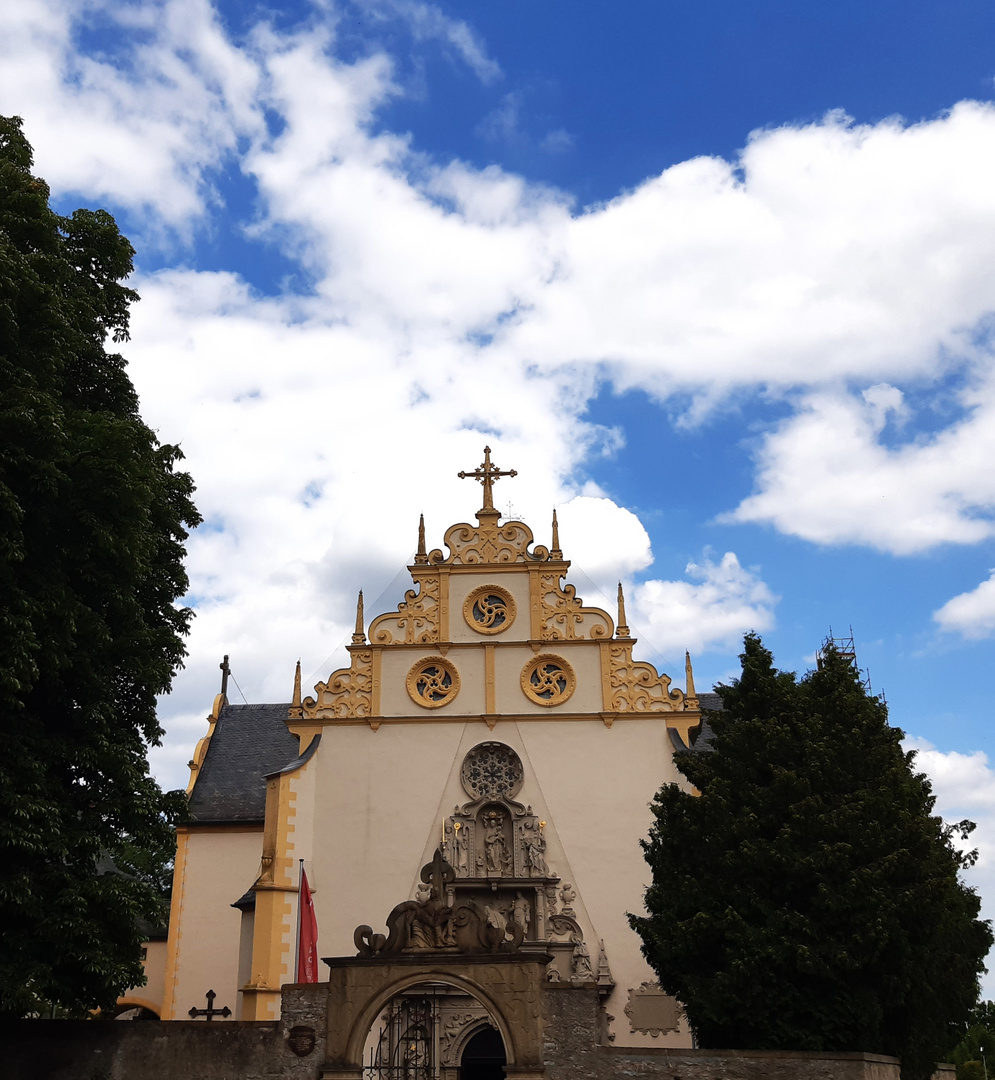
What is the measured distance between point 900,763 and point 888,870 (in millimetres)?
3667

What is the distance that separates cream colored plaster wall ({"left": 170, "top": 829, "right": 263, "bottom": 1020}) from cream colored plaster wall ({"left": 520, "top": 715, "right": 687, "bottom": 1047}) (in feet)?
27.3

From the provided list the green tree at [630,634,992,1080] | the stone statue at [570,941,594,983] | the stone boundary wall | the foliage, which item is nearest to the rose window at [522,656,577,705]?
the stone statue at [570,941,594,983]

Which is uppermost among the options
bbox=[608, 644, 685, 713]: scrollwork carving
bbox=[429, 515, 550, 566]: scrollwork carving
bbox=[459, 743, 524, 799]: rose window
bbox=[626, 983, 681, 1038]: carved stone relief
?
bbox=[429, 515, 550, 566]: scrollwork carving

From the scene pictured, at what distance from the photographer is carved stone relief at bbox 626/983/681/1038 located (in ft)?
71.1

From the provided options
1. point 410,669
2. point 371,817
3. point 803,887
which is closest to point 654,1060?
point 803,887

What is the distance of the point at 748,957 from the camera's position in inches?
626

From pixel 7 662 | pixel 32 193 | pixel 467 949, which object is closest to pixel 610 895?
pixel 467 949

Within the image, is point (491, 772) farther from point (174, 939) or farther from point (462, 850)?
point (174, 939)

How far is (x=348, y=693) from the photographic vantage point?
82.8ft

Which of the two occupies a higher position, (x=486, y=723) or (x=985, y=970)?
(x=486, y=723)

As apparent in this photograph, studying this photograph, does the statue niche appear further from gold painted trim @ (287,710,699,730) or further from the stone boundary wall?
the stone boundary wall

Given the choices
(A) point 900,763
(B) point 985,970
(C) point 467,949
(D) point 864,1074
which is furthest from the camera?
(B) point 985,970

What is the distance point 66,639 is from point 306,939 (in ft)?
34.0

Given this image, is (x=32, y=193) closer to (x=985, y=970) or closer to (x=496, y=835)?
(x=496, y=835)
